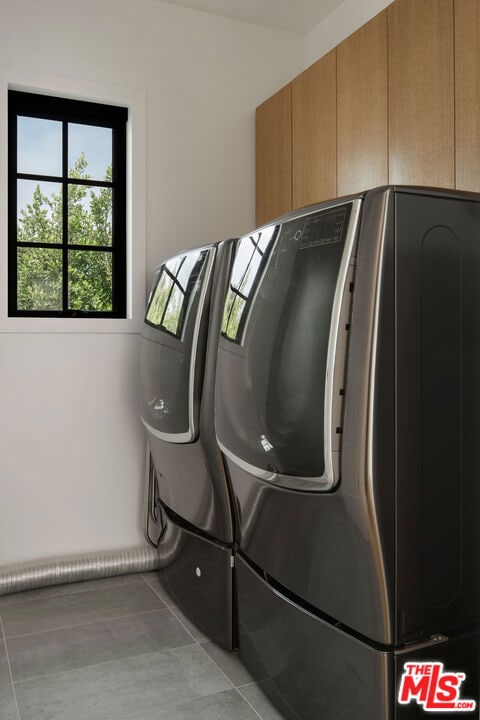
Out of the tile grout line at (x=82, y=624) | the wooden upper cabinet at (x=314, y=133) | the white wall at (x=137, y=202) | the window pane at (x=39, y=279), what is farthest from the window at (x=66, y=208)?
the tile grout line at (x=82, y=624)

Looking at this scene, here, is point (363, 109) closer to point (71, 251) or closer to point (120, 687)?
point (71, 251)

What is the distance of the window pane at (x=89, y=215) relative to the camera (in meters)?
2.84

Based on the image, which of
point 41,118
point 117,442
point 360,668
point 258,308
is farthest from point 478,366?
point 41,118

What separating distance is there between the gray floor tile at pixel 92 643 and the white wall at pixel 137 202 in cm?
56

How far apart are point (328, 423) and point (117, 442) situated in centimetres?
170

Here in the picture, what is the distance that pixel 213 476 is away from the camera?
198 cm

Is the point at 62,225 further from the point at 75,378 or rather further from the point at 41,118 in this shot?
the point at 75,378

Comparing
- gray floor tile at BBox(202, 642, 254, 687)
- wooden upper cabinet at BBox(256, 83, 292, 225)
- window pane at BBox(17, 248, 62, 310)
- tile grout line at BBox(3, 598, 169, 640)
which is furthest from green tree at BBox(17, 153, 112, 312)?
gray floor tile at BBox(202, 642, 254, 687)

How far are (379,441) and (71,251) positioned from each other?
1.97 metres

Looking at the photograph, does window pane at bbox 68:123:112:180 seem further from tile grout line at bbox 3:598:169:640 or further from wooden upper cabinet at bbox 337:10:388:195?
tile grout line at bbox 3:598:169:640

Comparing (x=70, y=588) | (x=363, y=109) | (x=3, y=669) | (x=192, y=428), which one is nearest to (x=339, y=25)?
(x=363, y=109)

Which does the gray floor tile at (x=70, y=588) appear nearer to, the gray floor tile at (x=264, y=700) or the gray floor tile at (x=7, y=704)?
the gray floor tile at (x=7, y=704)

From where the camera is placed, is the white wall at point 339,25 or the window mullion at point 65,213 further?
the window mullion at point 65,213

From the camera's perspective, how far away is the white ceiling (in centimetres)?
289
